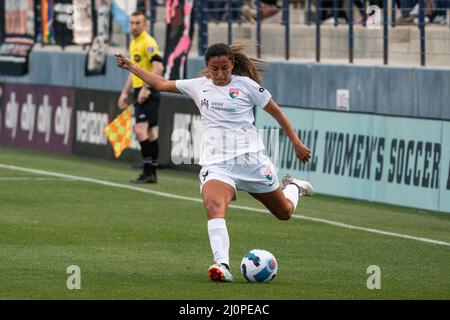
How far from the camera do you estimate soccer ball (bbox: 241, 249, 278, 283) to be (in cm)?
1121

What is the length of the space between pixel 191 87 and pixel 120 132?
Result: 11.4 metres

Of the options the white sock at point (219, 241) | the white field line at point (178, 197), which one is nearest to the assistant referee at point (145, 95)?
the white field line at point (178, 197)

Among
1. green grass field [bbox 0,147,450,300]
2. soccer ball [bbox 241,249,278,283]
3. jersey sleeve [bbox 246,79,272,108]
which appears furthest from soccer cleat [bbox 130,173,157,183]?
soccer ball [bbox 241,249,278,283]

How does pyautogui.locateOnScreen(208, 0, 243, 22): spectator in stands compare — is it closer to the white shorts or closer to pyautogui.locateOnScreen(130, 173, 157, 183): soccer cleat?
pyautogui.locateOnScreen(130, 173, 157, 183): soccer cleat

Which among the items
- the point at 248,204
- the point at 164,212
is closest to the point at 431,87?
the point at 248,204

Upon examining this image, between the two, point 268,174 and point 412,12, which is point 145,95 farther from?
point 268,174

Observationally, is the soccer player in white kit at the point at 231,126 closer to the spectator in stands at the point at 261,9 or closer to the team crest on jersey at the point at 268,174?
the team crest on jersey at the point at 268,174

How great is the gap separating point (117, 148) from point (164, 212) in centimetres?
605

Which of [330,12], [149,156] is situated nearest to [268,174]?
[149,156]

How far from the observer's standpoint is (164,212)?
17.1 metres

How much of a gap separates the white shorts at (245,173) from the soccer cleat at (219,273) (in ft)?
2.73

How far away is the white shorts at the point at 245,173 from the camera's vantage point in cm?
1159

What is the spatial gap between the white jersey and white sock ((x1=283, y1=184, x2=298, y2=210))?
884 millimetres
